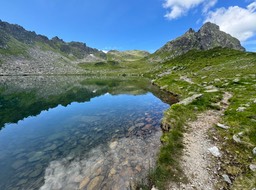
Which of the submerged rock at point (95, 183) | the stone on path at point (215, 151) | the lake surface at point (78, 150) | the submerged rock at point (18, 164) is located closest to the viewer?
the submerged rock at point (95, 183)

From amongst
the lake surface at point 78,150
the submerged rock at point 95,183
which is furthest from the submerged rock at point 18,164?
the submerged rock at point 95,183

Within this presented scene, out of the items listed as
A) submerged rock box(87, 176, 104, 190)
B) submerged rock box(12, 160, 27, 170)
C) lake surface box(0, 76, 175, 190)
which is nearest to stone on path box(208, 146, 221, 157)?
lake surface box(0, 76, 175, 190)

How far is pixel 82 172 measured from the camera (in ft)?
41.7

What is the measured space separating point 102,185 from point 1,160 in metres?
9.87

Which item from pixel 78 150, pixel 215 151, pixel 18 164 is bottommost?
pixel 78 150

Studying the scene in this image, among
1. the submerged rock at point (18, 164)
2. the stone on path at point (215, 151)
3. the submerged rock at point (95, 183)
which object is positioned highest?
the submerged rock at point (18, 164)

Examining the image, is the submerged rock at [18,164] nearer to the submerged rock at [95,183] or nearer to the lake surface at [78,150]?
the lake surface at [78,150]

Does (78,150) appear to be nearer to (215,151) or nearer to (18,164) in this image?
(18,164)

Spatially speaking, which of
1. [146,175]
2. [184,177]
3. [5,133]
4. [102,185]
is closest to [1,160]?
[5,133]

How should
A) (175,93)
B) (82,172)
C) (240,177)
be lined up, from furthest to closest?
(175,93) < (82,172) < (240,177)

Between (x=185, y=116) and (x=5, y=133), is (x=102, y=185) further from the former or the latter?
(x=5, y=133)

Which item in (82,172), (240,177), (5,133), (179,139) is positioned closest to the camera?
(240,177)

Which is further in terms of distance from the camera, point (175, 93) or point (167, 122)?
point (175, 93)

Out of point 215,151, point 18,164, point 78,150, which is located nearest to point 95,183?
point 78,150
